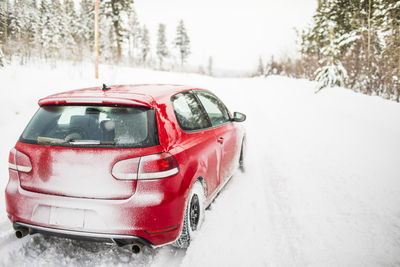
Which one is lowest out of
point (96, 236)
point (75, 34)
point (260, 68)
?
point (96, 236)

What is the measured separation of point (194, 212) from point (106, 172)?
3.91ft

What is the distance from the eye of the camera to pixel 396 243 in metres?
2.91

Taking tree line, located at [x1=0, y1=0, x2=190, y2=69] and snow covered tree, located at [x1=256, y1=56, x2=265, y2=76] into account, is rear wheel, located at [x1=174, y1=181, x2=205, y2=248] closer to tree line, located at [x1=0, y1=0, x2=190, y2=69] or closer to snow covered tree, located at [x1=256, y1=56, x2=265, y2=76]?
tree line, located at [x1=0, y1=0, x2=190, y2=69]

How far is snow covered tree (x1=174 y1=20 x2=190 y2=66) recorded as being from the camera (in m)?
67.4

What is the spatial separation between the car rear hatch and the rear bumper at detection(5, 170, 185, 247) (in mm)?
69

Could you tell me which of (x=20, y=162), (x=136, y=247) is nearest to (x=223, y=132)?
(x=136, y=247)

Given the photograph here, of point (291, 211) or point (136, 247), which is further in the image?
point (291, 211)

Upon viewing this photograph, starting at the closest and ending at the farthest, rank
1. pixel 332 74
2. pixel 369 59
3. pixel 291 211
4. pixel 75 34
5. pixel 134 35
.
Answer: pixel 291 211, pixel 369 59, pixel 332 74, pixel 75 34, pixel 134 35

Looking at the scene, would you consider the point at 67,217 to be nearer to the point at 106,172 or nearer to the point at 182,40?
the point at 106,172

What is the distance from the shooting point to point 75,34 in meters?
48.2

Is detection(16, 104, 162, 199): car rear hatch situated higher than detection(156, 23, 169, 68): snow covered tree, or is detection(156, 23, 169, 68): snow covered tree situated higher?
detection(156, 23, 169, 68): snow covered tree

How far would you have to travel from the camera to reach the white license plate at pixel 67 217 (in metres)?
2.14

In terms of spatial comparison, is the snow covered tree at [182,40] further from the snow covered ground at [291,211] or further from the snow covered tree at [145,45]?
the snow covered ground at [291,211]

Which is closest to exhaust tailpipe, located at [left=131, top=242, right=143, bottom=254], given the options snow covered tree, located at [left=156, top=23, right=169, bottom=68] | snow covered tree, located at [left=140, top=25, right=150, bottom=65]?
snow covered tree, located at [left=156, top=23, right=169, bottom=68]
